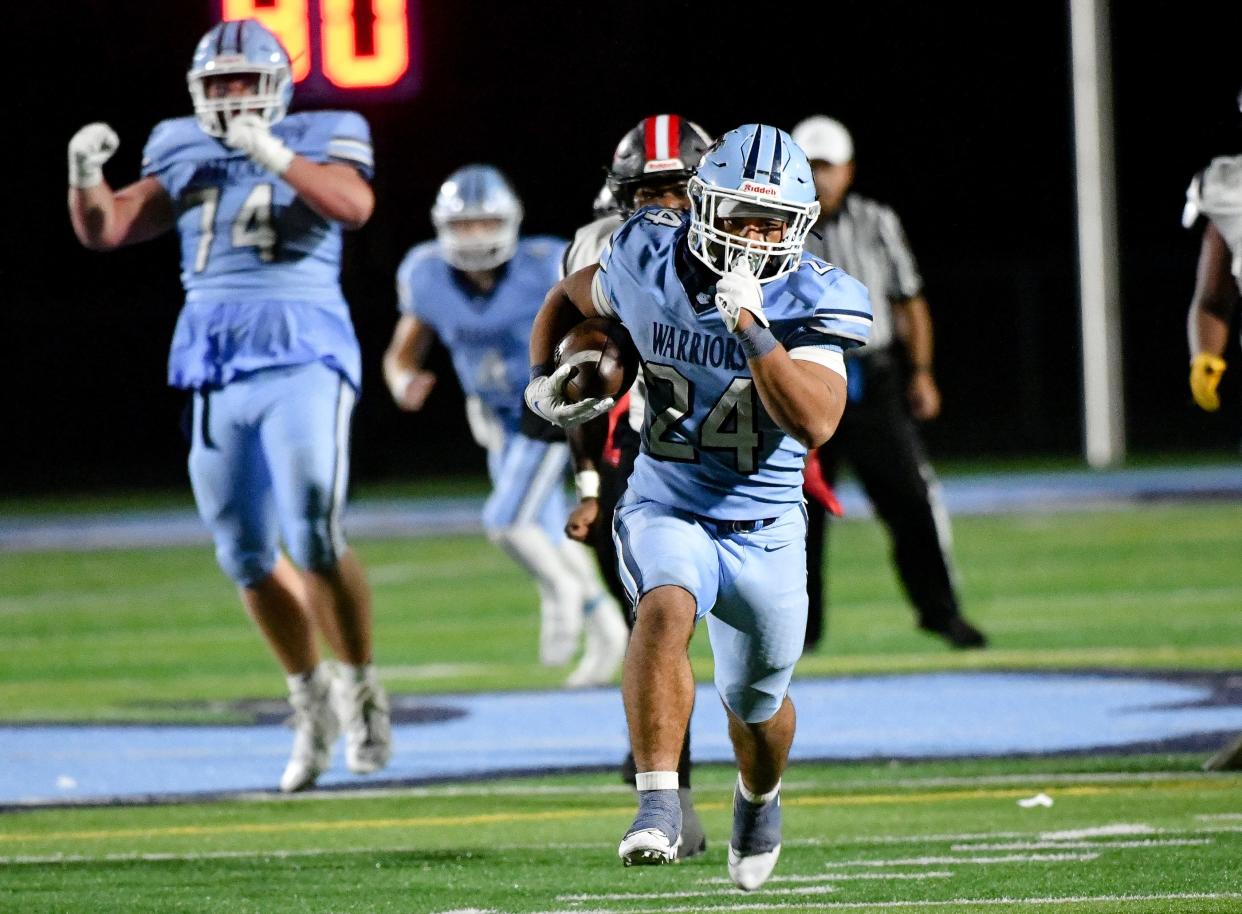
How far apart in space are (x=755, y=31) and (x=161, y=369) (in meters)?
9.22

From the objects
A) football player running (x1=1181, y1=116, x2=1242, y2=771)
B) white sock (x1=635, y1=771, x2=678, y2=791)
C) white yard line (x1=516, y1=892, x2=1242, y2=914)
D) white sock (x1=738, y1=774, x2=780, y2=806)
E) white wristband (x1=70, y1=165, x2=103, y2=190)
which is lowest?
white yard line (x1=516, y1=892, x2=1242, y2=914)

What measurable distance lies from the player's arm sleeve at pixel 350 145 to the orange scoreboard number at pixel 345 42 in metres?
5.32

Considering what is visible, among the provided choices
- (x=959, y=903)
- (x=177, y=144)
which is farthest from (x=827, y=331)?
(x=177, y=144)

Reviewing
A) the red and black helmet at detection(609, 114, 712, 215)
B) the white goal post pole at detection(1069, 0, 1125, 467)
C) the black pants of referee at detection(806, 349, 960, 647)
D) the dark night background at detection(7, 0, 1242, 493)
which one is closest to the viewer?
the red and black helmet at detection(609, 114, 712, 215)

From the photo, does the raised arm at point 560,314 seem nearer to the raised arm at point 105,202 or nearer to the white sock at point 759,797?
the white sock at point 759,797

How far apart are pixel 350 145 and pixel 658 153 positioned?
53.5 inches

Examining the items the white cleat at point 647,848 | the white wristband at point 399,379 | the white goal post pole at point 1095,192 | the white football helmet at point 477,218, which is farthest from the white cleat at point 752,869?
the white goal post pole at point 1095,192

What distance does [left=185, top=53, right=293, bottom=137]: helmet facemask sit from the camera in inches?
253

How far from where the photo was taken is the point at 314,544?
253 inches

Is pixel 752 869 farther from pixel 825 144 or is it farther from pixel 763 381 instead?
pixel 825 144

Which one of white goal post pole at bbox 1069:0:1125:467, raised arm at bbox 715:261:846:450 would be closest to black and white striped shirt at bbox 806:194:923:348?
raised arm at bbox 715:261:846:450

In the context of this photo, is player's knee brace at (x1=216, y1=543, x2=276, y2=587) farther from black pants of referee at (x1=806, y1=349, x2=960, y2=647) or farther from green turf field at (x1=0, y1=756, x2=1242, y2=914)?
black pants of referee at (x1=806, y1=349, x2=960, y2=647)

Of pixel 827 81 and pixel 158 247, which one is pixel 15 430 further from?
pixel 827 81

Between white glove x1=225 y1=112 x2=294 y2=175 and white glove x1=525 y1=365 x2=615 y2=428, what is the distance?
1677mm
